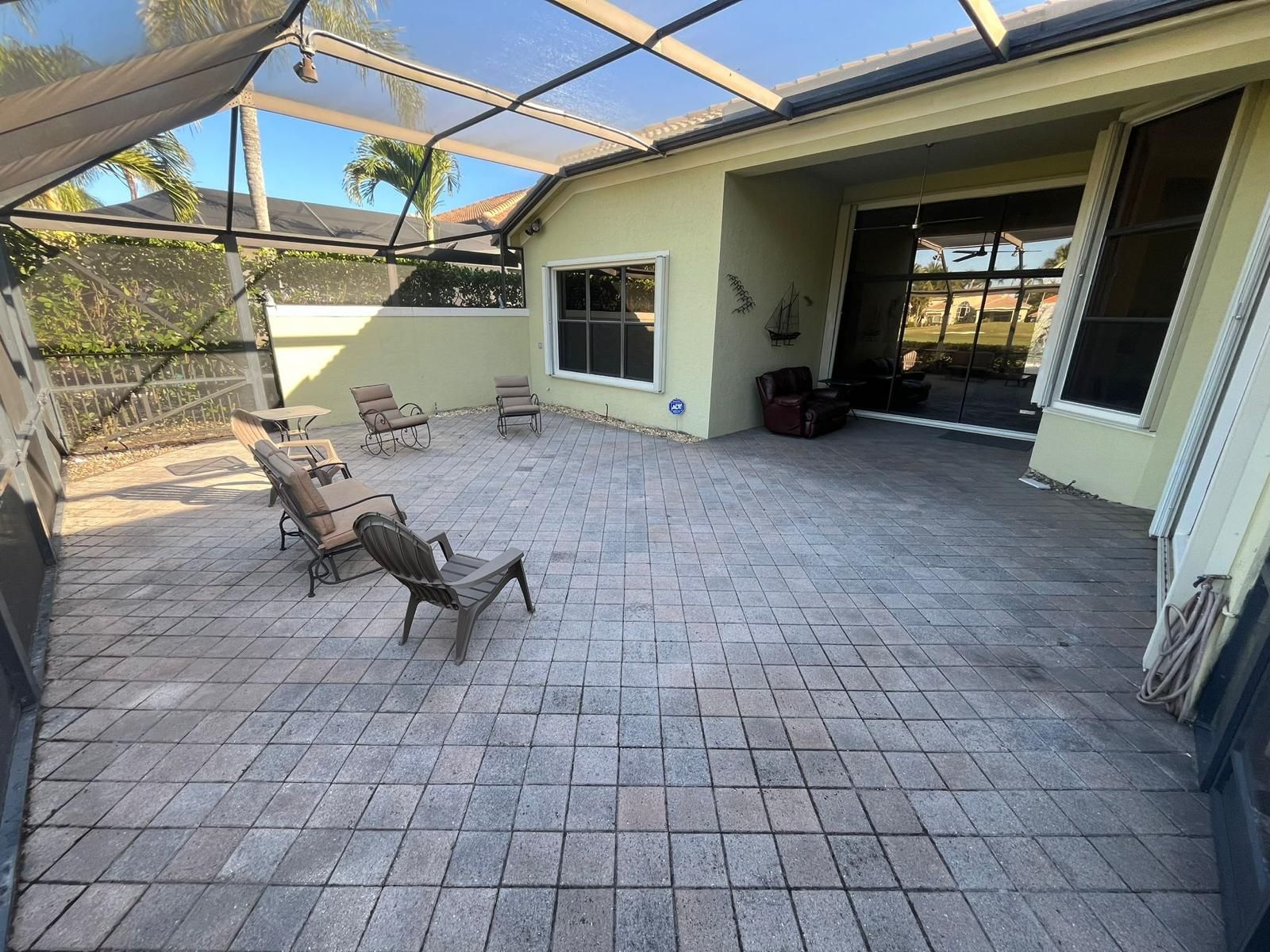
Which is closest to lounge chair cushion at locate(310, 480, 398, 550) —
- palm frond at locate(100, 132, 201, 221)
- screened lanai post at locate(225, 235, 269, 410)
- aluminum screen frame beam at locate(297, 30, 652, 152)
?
aluminum screen frame beam at locate(297, 30, 652, 152)

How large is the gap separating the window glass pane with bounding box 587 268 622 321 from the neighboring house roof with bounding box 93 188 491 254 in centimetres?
244

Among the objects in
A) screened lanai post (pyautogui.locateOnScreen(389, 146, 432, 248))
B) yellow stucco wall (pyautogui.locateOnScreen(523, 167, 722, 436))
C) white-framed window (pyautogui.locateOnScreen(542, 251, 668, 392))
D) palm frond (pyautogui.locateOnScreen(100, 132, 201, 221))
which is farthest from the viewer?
white-framed window (pyautogui.locateOnScreen(542, 251, 668, 392))

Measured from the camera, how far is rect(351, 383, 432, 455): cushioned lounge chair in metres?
6.14

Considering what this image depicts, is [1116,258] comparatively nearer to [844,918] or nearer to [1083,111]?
[1083,111]

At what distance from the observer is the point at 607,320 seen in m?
8.20

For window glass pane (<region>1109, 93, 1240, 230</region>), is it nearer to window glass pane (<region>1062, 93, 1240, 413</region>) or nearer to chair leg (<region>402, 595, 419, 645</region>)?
window glass pane (<region>1062, 93, 1240, 413</region>)

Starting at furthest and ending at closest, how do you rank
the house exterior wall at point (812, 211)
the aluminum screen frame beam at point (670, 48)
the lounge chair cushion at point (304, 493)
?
the house exterior wall at point (812, 211) → the aluminum screen frame beam at point (670, 48) → the lounge chair cushion at point (304, 493)

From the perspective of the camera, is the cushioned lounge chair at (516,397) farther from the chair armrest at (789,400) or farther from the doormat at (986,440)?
the doormat at (986,440)

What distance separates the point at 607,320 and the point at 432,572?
6587mm

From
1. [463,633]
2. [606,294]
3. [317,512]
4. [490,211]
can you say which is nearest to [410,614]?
[463,633]

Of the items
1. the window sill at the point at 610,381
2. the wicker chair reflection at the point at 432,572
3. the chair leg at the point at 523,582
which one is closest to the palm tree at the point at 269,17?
the wicker chair reflection at the point at 432,572

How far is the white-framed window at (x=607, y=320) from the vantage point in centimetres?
742

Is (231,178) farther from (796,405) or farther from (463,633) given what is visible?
(796,405)

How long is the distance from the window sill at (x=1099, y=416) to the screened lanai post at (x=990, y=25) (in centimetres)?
327
